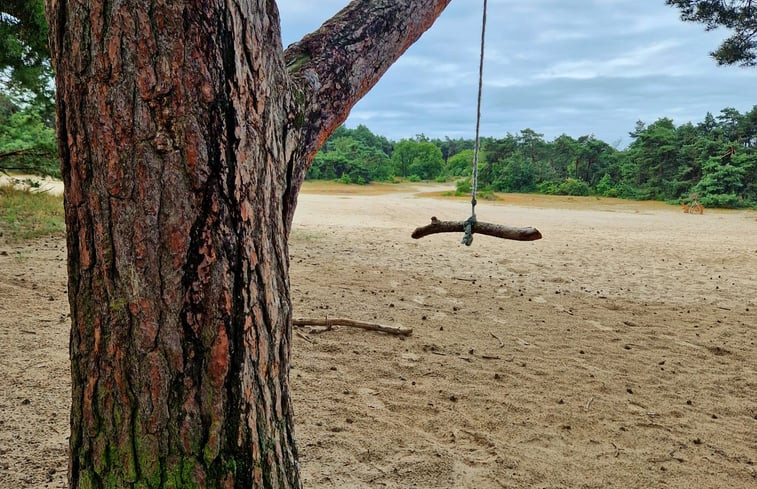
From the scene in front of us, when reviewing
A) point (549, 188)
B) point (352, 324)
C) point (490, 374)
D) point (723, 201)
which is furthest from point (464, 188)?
point (490, 374)

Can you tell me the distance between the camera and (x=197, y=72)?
3.60ft

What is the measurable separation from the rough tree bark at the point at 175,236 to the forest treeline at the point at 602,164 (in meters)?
20.5

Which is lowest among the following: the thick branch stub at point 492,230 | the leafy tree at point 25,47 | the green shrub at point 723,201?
the thick branch stub at point 492,230

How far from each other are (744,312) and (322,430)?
16.0 feet

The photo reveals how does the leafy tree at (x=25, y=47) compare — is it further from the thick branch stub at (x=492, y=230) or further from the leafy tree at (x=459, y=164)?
the leafy tree at (x=459, y=164)

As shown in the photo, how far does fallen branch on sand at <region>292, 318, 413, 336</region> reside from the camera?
4289 millimetres

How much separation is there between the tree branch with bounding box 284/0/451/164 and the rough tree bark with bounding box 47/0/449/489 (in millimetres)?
215

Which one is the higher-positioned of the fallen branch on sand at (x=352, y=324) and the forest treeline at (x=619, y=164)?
the forest treeline at (x=619, y=164)

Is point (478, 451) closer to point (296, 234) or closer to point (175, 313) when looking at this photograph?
point (175, 313)

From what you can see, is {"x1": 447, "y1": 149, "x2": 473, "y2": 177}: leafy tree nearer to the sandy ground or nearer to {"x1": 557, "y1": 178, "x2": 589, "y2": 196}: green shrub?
{"x1": 557, "y1": 178, "x2": 589, "y2": 196}: green shrub

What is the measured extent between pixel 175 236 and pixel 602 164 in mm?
26024

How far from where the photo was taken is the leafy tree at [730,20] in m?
5.54

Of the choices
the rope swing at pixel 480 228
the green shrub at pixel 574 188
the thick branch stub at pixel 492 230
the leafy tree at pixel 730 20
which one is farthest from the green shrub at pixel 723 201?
the thick branch stub at pixel 492 230

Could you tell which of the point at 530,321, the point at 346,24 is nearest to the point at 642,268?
the point at 530,321
